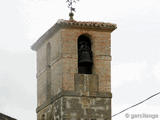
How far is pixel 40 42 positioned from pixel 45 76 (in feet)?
4.69

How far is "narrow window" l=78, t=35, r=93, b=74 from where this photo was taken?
24186 millimetres

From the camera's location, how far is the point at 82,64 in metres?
24.5

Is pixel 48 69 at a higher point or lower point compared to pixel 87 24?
lower

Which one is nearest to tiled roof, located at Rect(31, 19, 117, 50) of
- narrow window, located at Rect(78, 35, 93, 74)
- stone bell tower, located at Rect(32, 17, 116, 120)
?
stone bell tower, located at Rect(32, 17, 116, 120)

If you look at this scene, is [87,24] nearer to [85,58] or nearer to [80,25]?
[80,25]

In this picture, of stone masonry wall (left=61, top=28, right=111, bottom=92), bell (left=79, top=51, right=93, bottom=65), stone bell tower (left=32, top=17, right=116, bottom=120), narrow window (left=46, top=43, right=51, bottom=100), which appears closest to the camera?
stone bell tower (left=32, top=17, right=116, bottom=120)

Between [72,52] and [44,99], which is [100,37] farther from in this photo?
[44,99]

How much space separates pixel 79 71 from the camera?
2433 cm

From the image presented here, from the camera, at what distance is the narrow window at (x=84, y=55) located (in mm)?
24186

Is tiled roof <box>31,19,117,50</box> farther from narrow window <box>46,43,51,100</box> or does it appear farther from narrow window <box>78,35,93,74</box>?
narrow window <box>46,43,51,100</box>

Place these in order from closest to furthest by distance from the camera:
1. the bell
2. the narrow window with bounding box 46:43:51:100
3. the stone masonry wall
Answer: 1. the stone masonry wall
2. the bell
3. the narrow window with bounding box 46:43:51:100

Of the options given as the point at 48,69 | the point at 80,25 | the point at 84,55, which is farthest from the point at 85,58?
the point at 48,69

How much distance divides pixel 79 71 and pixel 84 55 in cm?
63

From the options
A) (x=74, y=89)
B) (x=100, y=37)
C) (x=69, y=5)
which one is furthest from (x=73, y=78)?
(x=69, y=5)
